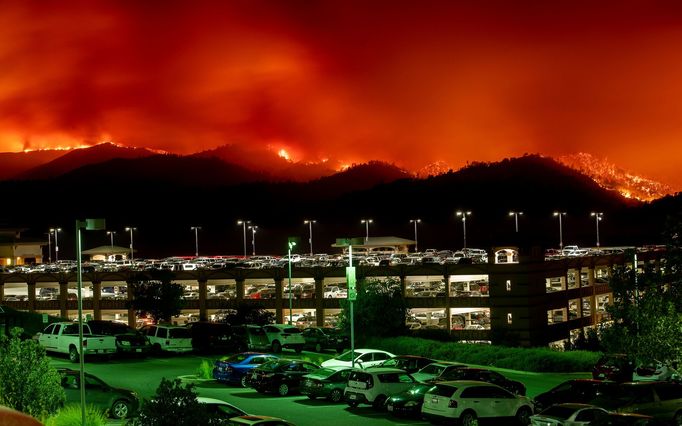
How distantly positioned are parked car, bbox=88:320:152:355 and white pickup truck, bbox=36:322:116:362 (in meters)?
0.39

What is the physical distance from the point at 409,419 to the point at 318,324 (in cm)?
5291

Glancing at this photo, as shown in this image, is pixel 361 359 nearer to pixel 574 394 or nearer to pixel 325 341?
pixel 574 394

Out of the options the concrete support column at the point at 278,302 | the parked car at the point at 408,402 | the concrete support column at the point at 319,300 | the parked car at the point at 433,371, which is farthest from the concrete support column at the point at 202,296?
the parked car at the point at 408,402

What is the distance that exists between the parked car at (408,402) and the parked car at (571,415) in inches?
183

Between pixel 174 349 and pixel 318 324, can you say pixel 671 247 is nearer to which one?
pixel 174 349

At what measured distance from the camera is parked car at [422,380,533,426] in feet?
89.9

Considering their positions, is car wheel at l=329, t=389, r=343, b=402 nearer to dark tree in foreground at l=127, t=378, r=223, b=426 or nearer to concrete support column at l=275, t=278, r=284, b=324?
dark tree in foreground at l=127, t=378, r=223, b=426

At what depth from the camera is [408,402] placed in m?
29.8

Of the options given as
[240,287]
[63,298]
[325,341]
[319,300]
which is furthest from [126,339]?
[63,298]

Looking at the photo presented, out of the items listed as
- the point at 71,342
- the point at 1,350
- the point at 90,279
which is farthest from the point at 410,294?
the point at 1,350

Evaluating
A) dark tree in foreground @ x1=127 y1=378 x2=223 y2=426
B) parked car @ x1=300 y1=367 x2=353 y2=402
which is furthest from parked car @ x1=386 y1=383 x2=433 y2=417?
dark tree in foreground @ x1=127 y1=378 x2=223 y2=426

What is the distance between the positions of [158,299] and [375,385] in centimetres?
4131

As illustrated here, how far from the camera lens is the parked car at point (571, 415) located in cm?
2498

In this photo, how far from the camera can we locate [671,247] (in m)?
27.7
